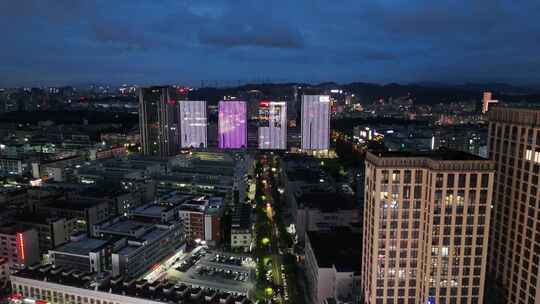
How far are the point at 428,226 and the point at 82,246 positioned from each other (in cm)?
2377

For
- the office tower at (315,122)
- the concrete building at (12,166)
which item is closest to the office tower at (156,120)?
the concrete building at (12,166)

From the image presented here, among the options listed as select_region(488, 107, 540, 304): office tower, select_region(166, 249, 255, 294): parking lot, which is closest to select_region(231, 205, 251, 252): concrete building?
select_region(166, 249, 255, 294): parking lot

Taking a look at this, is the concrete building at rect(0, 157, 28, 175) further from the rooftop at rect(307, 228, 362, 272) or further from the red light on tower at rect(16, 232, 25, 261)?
the rooftop at rect(307, 228, 362, 272)

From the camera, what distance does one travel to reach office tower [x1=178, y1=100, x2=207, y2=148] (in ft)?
275

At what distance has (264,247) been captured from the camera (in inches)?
1416

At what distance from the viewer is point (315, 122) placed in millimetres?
79312

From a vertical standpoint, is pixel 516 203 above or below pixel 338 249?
above

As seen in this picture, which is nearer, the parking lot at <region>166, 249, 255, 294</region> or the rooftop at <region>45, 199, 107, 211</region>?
the parking lot at <region>166, 249, 255, 294</region>

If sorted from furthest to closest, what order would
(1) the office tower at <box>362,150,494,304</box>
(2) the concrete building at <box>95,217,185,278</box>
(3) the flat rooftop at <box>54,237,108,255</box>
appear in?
(3) the flat rooftop at <box>54,237,108,255</box>
(2) the concrete building at <box>95,217,185,278</box>
(1) the office tower at <box>362,150,494,304</box>

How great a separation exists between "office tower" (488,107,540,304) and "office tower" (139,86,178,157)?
58.2 m

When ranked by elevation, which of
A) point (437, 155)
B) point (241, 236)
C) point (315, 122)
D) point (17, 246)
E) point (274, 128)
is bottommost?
point (241, 236)

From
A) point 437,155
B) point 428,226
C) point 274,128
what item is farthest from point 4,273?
point 274,128

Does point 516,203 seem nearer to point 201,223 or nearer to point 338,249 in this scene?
point 338,249

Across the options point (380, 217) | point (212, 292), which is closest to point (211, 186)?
point (212, 292)
